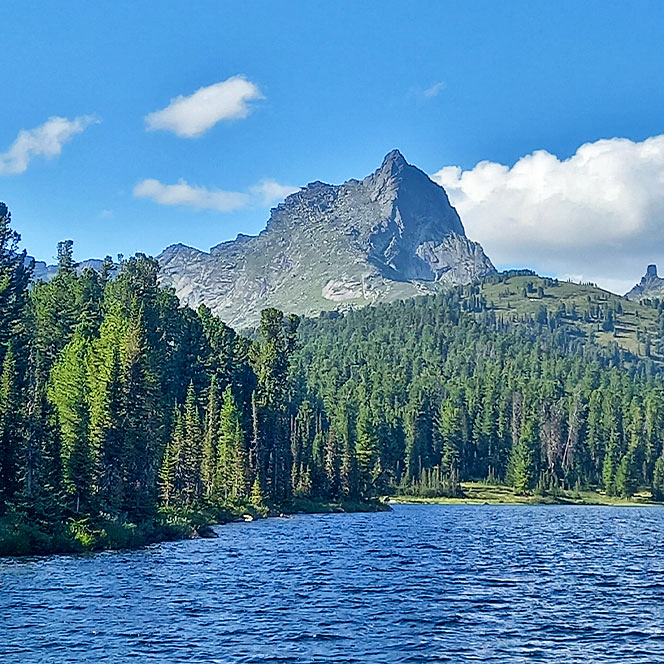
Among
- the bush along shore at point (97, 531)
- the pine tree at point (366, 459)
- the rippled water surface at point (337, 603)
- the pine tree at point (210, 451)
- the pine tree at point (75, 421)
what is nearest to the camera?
the rippled water surface at point (337, 603)

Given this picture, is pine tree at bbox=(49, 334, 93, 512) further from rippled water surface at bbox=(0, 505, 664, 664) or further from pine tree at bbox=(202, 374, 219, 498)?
pine tree at bbox=(202, 374, 219, 498)

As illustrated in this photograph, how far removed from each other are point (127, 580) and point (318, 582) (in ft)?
→ 44.3

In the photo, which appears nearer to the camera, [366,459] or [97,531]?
[97,531]

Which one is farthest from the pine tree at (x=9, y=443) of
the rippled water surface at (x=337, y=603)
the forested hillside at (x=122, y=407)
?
the rippled water surface at (x=337, y=603)

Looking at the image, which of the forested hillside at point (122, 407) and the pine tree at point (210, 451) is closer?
the forested hillside at point (122, 407)

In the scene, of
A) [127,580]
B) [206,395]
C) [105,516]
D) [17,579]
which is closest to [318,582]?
[127,580]

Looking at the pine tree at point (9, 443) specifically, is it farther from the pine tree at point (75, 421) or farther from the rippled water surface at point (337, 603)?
the rippled water surface at point (337, 603)

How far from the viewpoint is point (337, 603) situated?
54.5 meters

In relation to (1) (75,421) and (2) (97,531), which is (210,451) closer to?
(1) (75,421)

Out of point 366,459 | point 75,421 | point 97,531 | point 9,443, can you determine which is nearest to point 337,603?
point 97,531

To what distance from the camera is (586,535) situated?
114m

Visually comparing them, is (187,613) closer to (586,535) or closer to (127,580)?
(127,580)

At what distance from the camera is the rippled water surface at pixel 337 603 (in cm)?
4109

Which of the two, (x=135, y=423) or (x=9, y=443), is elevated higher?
(x=135, y=423)
